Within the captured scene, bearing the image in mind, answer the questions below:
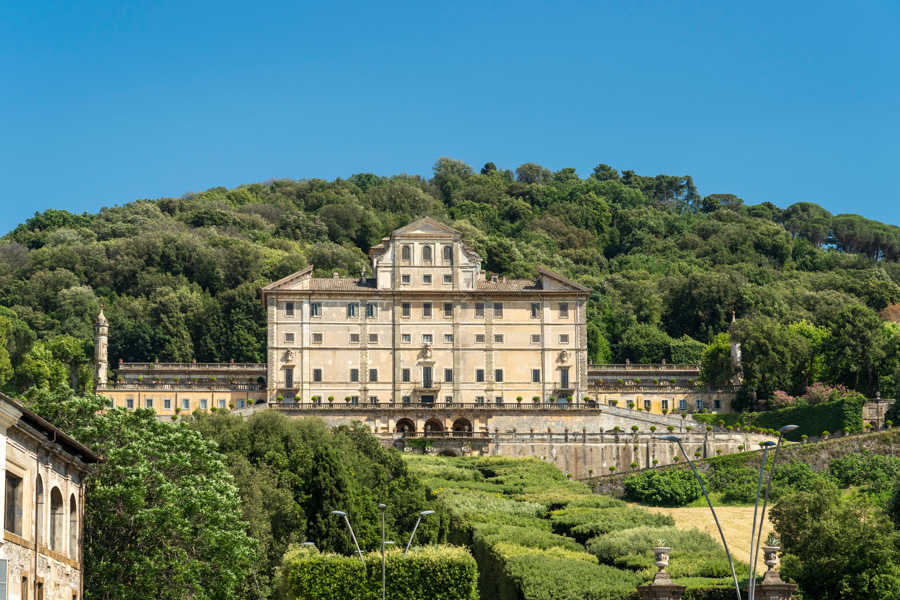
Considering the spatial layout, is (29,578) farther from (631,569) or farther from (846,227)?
(846,227)

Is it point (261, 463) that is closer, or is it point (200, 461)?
point (200, 461)

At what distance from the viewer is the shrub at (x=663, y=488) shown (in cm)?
8281

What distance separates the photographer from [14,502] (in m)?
35.7

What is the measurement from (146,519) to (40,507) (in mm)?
8057

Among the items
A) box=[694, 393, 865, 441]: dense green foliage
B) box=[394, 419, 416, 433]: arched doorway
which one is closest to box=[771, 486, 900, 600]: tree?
box=[694, 393, 865, 441]: dense green foliage

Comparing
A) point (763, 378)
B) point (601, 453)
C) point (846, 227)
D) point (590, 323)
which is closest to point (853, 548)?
point (601, 453)

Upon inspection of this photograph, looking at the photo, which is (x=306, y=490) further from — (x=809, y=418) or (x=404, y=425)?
(x=809, y=418)

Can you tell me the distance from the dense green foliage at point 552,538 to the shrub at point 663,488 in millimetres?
3517

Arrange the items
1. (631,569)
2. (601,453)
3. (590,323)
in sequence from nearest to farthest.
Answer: (631,569)
(601,453)
(590,323)

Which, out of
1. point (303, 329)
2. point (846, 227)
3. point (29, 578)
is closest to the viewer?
point (29, 578)

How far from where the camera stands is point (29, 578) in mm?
35875

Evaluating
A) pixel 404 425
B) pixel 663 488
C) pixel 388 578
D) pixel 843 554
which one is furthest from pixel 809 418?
pixel 388 578

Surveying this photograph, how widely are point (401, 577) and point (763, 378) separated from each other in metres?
65.5

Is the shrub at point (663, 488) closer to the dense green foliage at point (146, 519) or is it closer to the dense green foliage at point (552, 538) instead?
the dense green foliage at point (552, 538)
